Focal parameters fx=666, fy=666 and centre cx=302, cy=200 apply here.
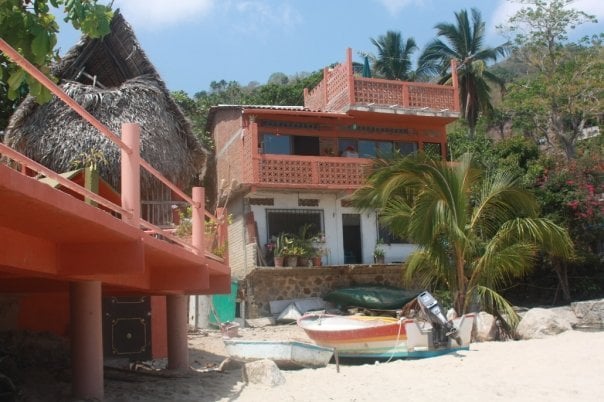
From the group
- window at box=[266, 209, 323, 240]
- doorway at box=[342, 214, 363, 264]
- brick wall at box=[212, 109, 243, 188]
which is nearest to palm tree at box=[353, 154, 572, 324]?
window at box=[266, 209, 323, 240]

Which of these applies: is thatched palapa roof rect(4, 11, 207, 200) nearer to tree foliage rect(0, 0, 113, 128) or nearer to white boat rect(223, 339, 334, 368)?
white boat rect(223, 339, 334, 368)

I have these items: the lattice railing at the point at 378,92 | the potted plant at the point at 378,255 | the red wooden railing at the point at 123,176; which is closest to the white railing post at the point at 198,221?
the red wooden railing at the point at 123,176

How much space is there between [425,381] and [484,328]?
4.82 meters

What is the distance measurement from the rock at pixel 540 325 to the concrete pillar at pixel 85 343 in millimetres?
10467

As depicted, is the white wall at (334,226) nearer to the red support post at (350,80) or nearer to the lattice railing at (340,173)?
the lattice railing at (340,173)

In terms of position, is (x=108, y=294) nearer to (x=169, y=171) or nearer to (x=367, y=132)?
(x=169, y=171)

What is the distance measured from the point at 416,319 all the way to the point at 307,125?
973 cm

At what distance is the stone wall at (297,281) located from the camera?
61.2 feet

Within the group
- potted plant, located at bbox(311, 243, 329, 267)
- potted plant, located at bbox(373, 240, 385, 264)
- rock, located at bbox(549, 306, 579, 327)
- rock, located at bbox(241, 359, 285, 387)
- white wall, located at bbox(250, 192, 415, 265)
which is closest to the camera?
rock, located at bbox(241, 359, 285, 387)

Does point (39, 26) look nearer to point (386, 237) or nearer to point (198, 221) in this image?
point (198, 221)

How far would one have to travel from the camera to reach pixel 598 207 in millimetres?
20156

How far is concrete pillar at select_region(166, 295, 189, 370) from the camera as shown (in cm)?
1042

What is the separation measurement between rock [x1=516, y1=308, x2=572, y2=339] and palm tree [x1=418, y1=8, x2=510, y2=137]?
666 inches

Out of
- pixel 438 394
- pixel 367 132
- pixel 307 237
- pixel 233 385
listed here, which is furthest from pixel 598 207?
pixel 233 385
